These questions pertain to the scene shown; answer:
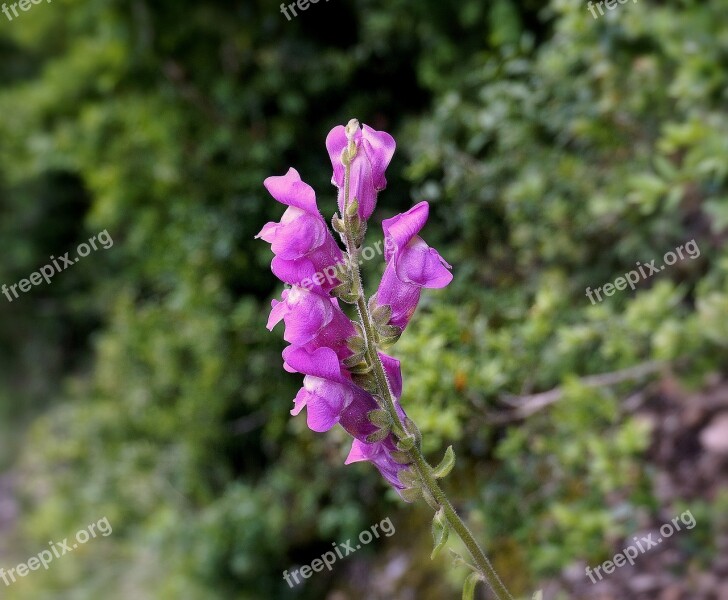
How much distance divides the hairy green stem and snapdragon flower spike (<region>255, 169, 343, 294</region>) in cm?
3

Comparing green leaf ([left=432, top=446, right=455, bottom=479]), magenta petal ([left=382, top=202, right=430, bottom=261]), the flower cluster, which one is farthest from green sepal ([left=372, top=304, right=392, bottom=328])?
green leaf ([left=432, top=446, right=455, bottom=479])

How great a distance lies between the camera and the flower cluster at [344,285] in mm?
1047

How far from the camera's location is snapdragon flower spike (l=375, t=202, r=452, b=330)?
1099mm

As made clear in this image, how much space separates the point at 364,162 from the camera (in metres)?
1.07

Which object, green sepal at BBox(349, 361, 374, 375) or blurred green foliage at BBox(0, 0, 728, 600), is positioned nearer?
green sepal at BBox(349, 361, 374, 375)

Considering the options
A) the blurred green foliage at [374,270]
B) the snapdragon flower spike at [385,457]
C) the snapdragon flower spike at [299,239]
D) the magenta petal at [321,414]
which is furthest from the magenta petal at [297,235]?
the blurred green foliage at [374,270]

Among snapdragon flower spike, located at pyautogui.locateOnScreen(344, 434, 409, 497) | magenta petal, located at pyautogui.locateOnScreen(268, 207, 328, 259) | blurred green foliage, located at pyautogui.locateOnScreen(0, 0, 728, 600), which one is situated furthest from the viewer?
blurred green foliage, located at pyautogui.locateOnScreen(0, 0, 728, 600)

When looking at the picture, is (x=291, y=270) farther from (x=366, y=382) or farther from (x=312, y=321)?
(x=366, y=382)

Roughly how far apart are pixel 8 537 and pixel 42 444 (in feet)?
5.96

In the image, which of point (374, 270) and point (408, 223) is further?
point (374, 270)

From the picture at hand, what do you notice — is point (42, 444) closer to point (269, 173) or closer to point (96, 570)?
point (96, 570)

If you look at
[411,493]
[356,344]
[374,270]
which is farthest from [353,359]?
[374,270]

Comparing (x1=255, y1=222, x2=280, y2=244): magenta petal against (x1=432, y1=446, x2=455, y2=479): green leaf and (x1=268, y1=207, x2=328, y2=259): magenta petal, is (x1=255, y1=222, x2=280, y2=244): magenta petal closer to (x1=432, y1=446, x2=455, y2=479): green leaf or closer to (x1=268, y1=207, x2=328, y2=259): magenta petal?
(x1=268, y1=207, x2=328, y2=259): magenta petal

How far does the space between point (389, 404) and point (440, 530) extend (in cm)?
19
